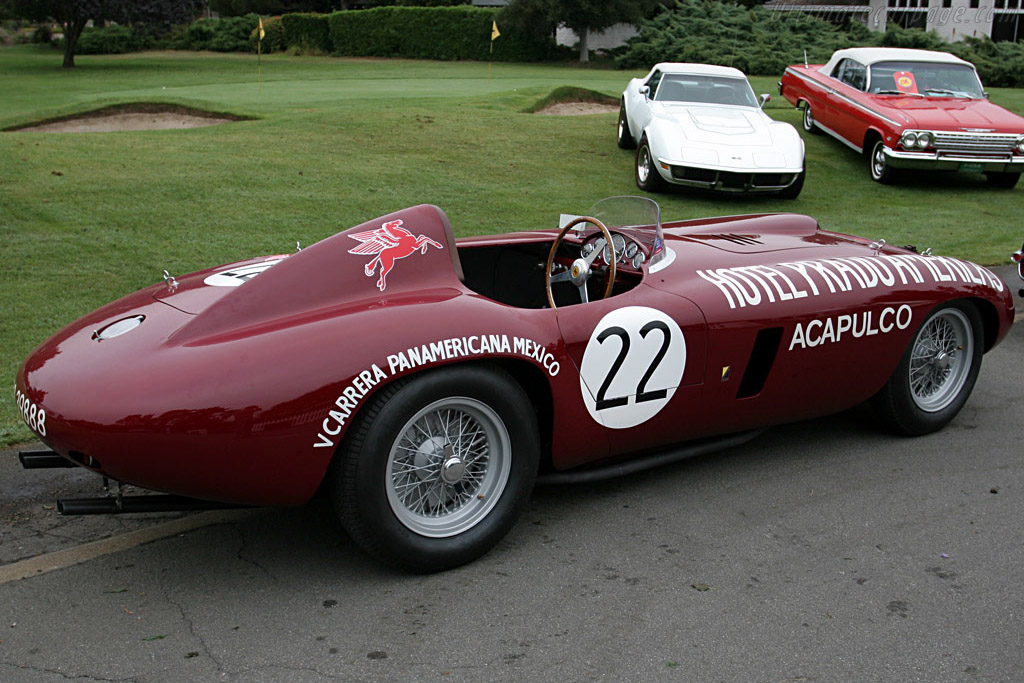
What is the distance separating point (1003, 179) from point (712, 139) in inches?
202

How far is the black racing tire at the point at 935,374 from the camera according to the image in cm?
450

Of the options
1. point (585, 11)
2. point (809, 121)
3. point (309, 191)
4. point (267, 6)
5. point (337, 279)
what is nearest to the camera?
point (337, 279)

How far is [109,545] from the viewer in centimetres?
346

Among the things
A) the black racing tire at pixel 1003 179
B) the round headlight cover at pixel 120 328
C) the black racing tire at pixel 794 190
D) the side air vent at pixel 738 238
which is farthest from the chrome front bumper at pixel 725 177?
the round headlight cover at pixel 120 328

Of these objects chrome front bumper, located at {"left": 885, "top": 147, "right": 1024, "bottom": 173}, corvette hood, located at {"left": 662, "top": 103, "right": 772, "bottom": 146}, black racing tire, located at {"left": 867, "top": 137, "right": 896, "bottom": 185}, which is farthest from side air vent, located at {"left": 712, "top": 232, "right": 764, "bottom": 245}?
black racing tire, located at {"left": 867, "top": 137, "right": 896, "bottom": 185}

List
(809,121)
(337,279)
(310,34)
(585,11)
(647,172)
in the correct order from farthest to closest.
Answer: (310,34)
(585,11)
(809,121)
(647,172)
(337,279)

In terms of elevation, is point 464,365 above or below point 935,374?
above

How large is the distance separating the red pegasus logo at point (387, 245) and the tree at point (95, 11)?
30.1m

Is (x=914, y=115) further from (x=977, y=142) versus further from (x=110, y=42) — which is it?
(x=110, y=42)

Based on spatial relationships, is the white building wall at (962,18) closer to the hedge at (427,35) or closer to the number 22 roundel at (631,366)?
the hedge at (427,35)

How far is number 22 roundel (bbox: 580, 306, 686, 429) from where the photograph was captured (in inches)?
141

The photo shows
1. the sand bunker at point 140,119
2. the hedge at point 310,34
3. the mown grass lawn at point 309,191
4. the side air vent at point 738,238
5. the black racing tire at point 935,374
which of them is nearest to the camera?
the black racing tire at point 935,374

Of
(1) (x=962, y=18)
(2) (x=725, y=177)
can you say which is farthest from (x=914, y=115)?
(1) (x=962, y=18)

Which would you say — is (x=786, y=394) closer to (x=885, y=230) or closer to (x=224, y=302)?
(x=224, y=302)
